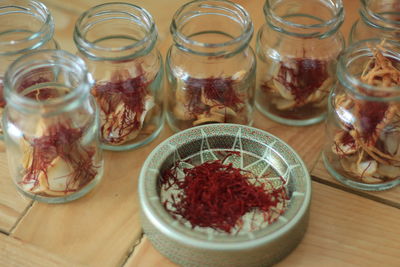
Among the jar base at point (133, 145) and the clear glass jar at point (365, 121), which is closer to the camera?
the clear glass jar at point (365, 121)

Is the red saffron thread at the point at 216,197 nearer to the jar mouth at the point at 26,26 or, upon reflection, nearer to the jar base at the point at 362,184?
the jar base at the point at 362,184

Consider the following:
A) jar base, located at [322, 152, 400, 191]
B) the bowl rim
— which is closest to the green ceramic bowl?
the bowl rim

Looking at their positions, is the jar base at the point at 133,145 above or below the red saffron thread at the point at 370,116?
below

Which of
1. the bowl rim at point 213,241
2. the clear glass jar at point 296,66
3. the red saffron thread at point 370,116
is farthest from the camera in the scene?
the clear glass jar at point 296,66

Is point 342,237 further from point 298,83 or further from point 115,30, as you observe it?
point 115,30

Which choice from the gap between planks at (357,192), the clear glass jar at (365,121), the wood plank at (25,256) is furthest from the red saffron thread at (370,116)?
the wood plank at (25,256)

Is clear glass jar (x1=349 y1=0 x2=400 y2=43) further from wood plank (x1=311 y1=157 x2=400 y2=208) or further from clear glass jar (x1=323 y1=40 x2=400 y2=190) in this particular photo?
wood plank (x1=311 y1=157 x2=400 y2=208)

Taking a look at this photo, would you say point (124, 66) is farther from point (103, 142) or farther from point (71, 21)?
point (71, 21)

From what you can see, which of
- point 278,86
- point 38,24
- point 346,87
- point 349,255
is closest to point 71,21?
point 38,24
